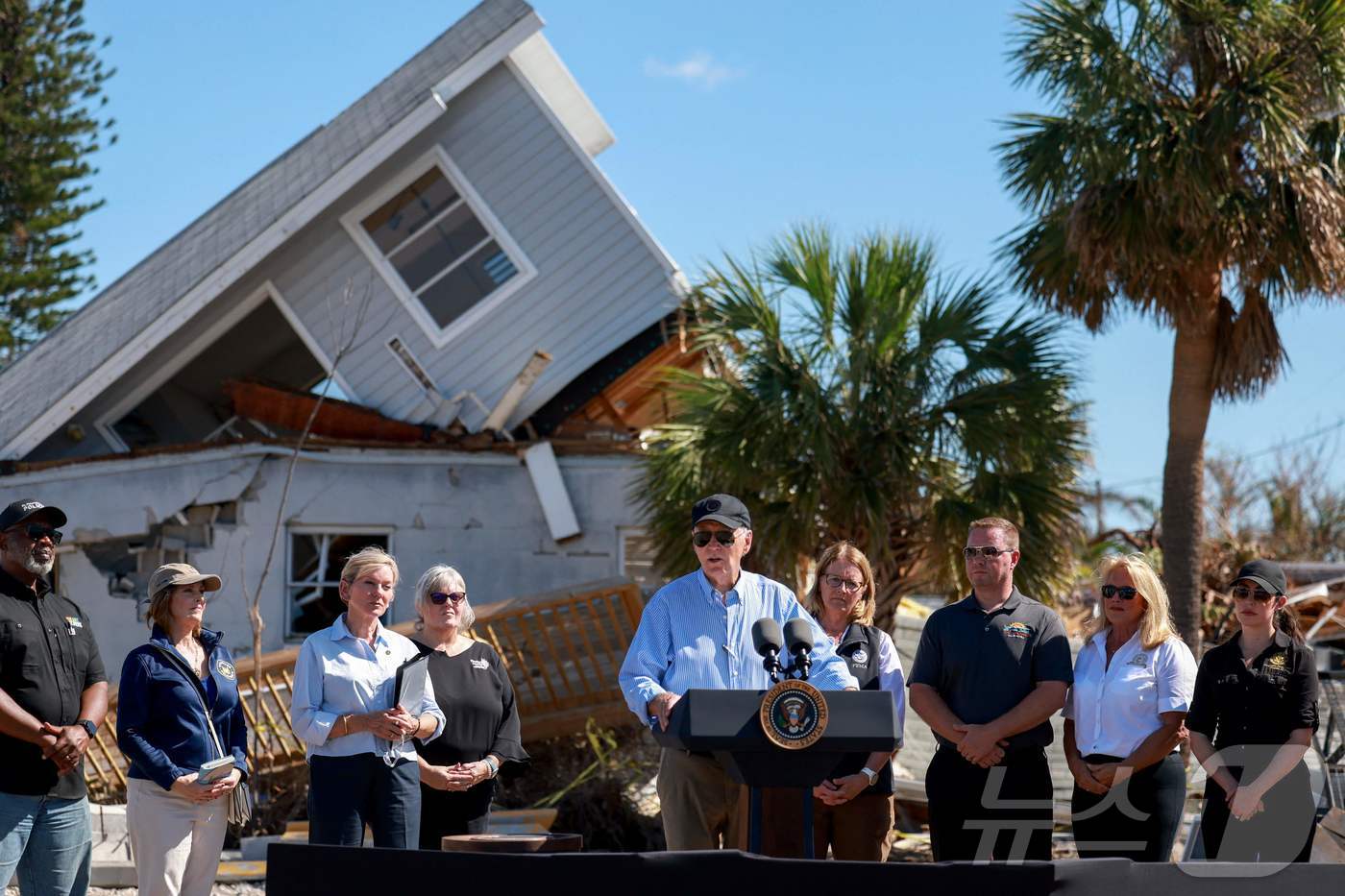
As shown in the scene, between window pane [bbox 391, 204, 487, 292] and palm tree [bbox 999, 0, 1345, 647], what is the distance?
5.41m

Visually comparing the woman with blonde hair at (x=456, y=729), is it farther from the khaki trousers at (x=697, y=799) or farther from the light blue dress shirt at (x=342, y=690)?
the khaki trousers at (x=697, y=799)

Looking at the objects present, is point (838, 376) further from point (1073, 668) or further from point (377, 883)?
point (377, 883)

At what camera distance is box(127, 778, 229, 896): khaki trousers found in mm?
5461

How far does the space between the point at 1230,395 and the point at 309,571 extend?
883 cm

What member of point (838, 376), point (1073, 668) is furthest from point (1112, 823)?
point (838, 376)

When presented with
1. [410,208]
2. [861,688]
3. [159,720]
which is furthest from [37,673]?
[410,208]

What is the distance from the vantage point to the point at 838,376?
37.2 ft

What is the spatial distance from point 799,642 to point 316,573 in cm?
1060

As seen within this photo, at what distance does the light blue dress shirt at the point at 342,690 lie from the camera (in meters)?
5.52

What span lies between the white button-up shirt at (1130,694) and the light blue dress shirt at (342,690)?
102 inches

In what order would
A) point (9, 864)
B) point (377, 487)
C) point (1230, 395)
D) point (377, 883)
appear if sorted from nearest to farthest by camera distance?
point (377, 883)
point (9, 864)
point (1230, 395)
point (377, 487)

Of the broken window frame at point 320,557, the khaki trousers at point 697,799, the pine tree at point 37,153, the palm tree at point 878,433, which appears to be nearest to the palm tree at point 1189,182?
the palm tree at point 878,433

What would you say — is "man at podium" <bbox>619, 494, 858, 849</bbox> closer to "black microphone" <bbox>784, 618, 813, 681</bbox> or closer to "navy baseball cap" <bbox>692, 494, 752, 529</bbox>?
"navy baseball cap" <bbox>692, 494, 752, 529</bbox>

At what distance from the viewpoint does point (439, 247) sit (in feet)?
48.2
